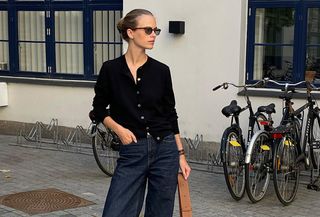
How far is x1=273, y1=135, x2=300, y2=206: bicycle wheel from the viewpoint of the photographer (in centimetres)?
584

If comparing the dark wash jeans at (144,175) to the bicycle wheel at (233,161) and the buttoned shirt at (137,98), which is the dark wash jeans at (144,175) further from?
the bicycle wheel at (233,161)

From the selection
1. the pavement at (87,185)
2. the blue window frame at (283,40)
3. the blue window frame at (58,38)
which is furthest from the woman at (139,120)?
the blue window frame at (58,38)

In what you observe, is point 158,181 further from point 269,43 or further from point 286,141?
point 269,43

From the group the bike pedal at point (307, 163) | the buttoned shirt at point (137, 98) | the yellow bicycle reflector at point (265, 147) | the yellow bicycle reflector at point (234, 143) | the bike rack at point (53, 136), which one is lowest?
the bike rack at point (53, 136)

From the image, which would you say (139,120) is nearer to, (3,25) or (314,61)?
(314,61)

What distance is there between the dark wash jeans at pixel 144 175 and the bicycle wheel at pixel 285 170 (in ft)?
7.92

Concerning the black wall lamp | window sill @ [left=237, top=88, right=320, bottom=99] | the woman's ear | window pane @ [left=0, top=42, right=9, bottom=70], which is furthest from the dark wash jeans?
window pane @ [left=0, top=42, right=9, bottom=70]

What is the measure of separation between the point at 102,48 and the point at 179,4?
1964mm

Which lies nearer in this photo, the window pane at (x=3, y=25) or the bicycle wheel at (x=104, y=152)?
the bicycle wheel at (x=104, y=152)

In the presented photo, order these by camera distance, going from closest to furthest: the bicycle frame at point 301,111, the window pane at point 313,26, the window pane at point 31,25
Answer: the bicycle frame at point 301,111
the window pane at point 313,26
the window pane at point 31,25

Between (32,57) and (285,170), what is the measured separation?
20.5 ft

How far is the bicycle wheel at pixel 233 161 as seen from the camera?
5.99 m

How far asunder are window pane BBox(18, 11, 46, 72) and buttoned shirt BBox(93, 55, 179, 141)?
23.0ft

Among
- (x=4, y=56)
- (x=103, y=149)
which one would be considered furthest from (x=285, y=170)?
(x=4, y=56)
